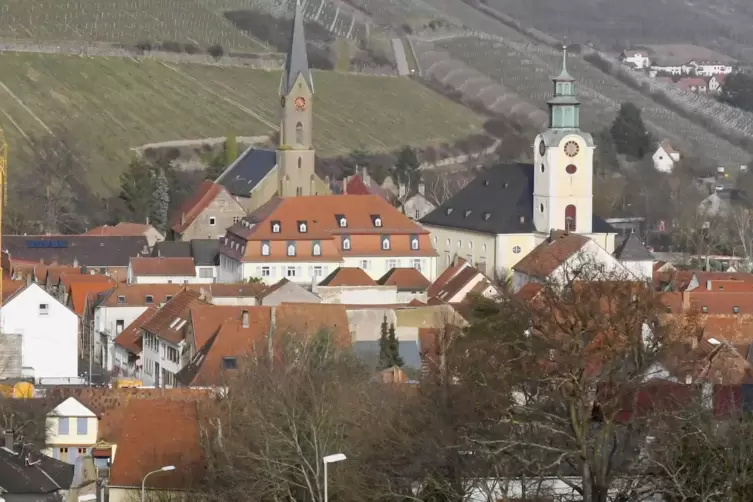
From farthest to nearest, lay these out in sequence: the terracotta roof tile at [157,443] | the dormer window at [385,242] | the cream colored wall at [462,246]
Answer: the cream colored wall at [462,246]
the dormer window at [385,242]
the terracotta roof tile at [157,443]

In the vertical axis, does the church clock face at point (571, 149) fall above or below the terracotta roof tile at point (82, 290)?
above

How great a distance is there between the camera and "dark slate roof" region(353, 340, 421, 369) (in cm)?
5803

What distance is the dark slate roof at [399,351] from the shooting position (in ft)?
190

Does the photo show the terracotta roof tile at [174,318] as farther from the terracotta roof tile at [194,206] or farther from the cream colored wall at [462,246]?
the terracotta roof tile at [194,206]

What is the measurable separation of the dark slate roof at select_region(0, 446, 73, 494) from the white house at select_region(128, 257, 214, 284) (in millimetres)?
35600

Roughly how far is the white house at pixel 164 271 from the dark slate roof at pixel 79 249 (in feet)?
11.5

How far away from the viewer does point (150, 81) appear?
137375mm

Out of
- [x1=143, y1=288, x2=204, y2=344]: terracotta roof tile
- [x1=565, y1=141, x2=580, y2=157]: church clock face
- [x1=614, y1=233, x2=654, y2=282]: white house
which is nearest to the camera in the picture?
[x1=143, y1=288, x2=204, y2=344]: terracotta roof tile

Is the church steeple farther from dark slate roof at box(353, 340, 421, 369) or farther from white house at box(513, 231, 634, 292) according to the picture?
dark slate roof at box(353, 340, 421, 369)

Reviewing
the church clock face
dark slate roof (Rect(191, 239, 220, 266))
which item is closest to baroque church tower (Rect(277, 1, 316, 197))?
dark slate roof (Rect(191, 239, 220, 266))

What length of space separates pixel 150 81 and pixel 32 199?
3121cm

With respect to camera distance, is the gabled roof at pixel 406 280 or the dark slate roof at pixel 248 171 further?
the dark slate roof at pixel 248 171

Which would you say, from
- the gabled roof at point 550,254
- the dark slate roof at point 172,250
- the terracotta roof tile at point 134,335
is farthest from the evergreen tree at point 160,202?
the terracotta roof tile at point 134,335

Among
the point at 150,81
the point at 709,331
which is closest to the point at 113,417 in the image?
the point at 709,331
